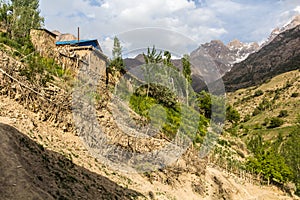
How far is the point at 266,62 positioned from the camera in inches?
6427

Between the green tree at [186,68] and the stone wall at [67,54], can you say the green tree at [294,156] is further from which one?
the stone wall at [67,54]

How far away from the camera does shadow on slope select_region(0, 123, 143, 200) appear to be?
24.7 ft

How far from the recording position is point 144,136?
16812 millimetres

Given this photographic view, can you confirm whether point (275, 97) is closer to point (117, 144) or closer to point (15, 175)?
point (117, 144)

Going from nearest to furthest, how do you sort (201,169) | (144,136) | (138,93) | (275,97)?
(144,136) → (201,169) → (138,93) → (275,97)

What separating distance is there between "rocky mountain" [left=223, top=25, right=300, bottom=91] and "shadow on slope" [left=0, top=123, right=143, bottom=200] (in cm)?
13281

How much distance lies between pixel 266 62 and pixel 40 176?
16857cm

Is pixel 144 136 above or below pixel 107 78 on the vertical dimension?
below

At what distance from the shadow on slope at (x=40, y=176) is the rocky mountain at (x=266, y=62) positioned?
13281 cm

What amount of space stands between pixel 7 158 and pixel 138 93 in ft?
72.8

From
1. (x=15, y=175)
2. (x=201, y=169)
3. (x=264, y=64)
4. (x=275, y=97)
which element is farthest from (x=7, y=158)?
(x=264, y=64)

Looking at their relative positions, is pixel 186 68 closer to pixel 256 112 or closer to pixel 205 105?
pixel 205 105

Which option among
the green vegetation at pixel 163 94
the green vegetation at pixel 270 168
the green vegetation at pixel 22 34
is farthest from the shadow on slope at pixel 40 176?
the green vegetation at pixel 270 168

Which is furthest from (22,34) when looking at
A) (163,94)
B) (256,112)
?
(256,112)
